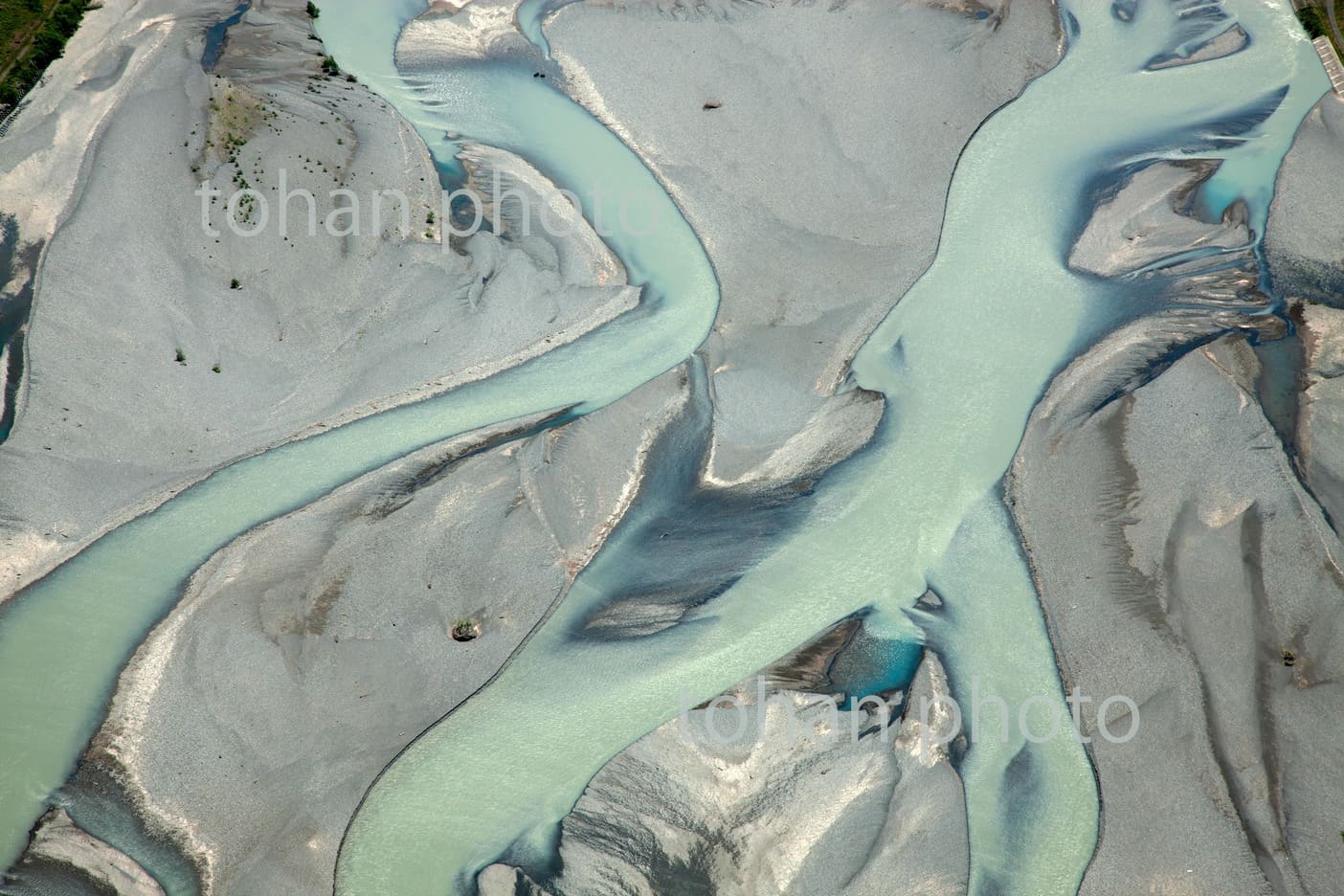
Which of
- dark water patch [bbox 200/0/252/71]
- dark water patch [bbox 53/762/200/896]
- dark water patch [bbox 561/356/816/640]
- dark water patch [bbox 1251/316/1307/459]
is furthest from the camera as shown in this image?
dark water patch [bbox 200/0/252/71]

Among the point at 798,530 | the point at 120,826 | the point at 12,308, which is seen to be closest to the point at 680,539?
the point at 798,530

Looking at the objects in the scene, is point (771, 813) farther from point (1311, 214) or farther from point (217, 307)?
point (1311, 214)

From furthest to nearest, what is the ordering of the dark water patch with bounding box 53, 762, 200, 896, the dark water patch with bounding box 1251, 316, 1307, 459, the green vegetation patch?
the green vegetation patch → the dark water patch with bounding box 1251, 316, 1307, 459 → the dark water patch with bounding box 53, 762, 200, 896

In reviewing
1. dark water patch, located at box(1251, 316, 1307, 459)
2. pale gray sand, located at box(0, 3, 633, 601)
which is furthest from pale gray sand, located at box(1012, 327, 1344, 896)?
pale gray sand, located at box(0, 3, 633, 601)

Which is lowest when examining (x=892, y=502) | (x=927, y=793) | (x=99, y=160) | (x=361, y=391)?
(x=927, y=793)

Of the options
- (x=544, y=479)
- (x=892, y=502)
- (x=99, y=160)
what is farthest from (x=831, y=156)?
(x=99, y=160)

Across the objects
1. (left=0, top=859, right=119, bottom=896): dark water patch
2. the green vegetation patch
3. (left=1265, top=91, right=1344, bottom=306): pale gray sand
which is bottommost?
(left=1265, top=91, right=1344, bottom=306): pale gray sand

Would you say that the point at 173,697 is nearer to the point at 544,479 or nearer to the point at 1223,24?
the point at 544,479

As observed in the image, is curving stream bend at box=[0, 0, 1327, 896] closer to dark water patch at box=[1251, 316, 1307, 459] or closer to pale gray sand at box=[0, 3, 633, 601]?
pale gray sand at box=[0, 3, 633, 601]

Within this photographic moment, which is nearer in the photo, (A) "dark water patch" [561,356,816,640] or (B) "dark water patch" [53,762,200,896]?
(B) "dark water patch" [53,762,200,896]
